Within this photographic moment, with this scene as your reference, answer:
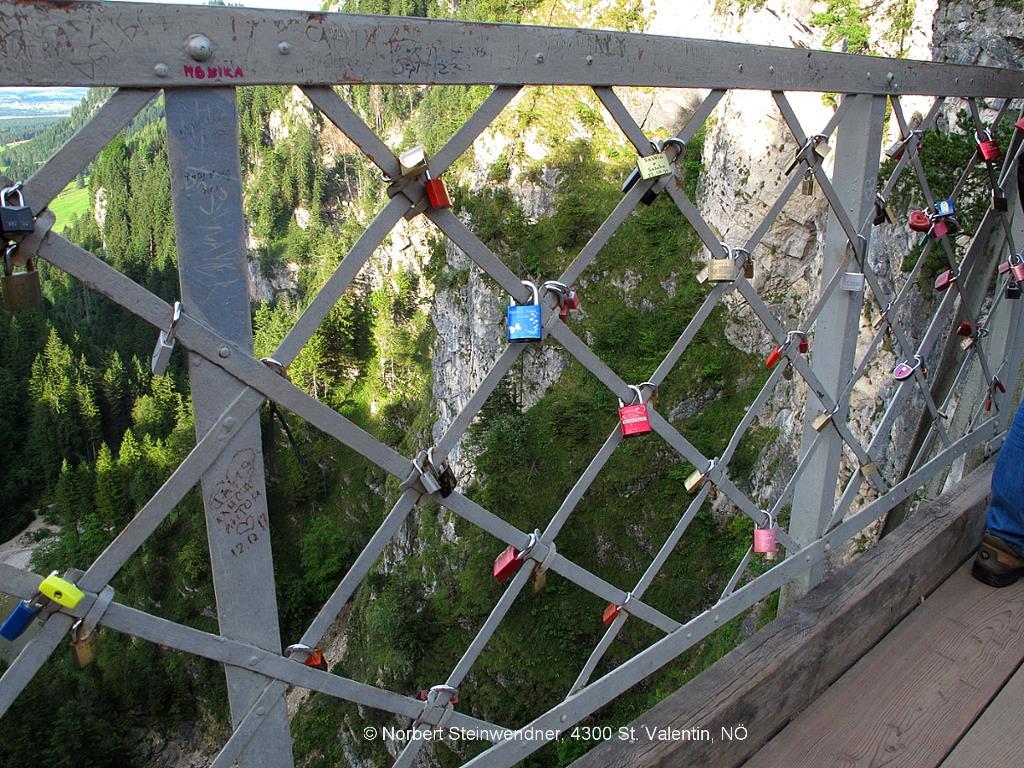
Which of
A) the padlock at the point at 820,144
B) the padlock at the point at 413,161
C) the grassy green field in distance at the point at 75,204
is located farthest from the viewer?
the grassy green field in distance at the point at 75,204

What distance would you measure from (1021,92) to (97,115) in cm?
304

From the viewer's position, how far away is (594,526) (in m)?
20.4

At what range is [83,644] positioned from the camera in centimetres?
108

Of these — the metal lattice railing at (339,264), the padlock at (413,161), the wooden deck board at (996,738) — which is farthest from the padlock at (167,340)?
the wooden deck board at (996,738)

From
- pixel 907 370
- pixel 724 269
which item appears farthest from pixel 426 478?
pixel 907 370

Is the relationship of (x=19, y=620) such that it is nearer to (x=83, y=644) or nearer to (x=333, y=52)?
(x=83, y=644)

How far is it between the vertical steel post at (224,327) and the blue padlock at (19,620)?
24 centimetres

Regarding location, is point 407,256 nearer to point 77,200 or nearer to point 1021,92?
point 1021,92

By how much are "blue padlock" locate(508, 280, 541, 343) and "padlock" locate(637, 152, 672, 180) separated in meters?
0.38

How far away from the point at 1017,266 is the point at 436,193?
8.69ft

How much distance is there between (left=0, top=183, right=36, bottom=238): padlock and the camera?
0.87 metres

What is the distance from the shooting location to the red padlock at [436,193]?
125 centimetres

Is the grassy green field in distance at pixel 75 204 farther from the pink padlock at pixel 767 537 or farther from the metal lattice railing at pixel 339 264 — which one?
the metal lattice railing at pixel 339 264

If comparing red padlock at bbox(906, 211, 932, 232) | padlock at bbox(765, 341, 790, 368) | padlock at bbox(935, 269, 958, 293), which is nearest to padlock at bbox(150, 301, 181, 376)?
padlock at bbox(765, 341, 790, 368)
